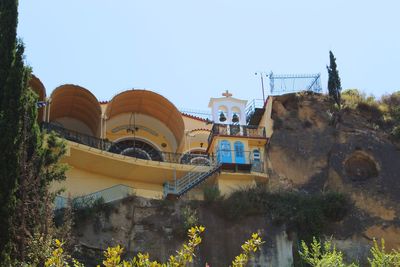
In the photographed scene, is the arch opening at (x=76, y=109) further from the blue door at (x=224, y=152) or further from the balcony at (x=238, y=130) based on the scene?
the blue door at (x=224, y=152)

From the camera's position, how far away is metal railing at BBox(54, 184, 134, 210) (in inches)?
1081

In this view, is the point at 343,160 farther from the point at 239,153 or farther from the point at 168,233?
the point at 168,233

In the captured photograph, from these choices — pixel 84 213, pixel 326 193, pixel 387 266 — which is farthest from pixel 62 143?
pixel 387 266

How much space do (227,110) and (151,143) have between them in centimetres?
433

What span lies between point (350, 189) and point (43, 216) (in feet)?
59.9

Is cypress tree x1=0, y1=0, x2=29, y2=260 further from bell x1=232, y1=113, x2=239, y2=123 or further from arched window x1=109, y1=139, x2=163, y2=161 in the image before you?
bell x1=232, y1=113, x2=239, y2=123

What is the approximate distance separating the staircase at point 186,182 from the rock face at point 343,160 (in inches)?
120

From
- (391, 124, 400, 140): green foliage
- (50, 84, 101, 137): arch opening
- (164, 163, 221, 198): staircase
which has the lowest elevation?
(164, 163, 221, 198): staircase

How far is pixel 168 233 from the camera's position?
27.5 m

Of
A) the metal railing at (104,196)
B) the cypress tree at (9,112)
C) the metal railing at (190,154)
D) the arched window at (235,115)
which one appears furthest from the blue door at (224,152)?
the cypress tree at (9,112)

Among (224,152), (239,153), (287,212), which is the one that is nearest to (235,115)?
(239,153)

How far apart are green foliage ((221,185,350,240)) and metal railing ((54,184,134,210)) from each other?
4.11 meters

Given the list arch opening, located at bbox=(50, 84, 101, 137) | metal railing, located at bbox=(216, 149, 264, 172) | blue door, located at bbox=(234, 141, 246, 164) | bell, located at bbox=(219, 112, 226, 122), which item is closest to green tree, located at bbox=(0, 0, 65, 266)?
arch opening, located at bbox=(50, 84, 101, 137)

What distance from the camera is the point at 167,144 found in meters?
36.6
